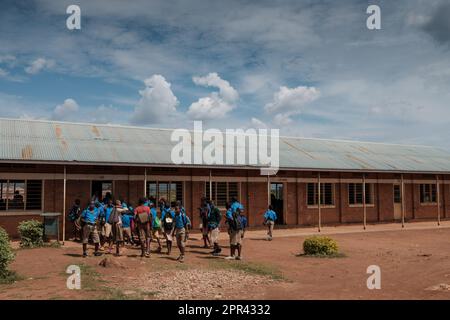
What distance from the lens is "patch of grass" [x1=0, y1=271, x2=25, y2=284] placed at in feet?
28.3

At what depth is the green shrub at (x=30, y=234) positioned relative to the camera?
13375 millimetres

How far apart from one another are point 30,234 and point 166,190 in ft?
19.9

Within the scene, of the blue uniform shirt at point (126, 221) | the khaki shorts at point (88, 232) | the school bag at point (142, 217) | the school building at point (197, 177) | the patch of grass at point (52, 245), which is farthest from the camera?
the school building at point (197, 177)

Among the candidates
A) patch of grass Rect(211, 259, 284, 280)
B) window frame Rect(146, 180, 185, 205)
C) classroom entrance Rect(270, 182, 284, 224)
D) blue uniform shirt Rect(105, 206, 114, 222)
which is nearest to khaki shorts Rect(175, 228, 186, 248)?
patch of grass Rect(211, 259, 284, 280)

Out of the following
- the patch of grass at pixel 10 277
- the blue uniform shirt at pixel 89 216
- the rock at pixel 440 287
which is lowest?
the rock at pixel 440 287

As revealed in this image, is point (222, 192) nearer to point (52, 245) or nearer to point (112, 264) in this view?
point (52, 245)

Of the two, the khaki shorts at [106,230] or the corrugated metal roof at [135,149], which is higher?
the corrugated metal roof at [135,149]

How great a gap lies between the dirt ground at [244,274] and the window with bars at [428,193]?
11.4m

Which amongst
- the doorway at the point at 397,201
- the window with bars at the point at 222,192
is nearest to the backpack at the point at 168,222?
the window with bars at the point at 222,192

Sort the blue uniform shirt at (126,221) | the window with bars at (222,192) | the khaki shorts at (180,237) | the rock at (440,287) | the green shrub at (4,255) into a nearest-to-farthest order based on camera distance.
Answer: the rock at (440,287)
the green shrub at (4,255)
the khaki shorts at (180,237)
the blue uniform shirt at (126,221)
the window with bars at (222,192)

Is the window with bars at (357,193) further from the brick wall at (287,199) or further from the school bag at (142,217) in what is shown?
the school bag at (142,217)

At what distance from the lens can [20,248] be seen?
13.2 meters

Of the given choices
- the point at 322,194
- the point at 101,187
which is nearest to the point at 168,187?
the point at 101,187
